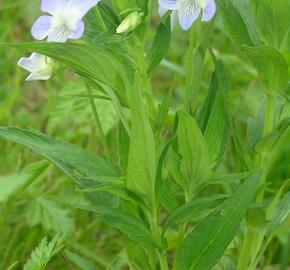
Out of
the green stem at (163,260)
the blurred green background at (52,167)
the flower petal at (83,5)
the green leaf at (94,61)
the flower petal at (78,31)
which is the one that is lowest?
the blurred green background at (52,167)

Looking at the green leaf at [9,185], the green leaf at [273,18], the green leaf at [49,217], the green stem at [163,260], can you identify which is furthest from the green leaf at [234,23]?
the green leaf at [49,217]

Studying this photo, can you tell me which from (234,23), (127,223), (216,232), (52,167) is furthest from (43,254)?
(52,167)

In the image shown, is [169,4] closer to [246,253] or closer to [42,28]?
[42,28]

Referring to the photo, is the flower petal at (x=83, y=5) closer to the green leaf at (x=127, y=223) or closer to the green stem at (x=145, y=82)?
the green stem at (x=145, y=82)

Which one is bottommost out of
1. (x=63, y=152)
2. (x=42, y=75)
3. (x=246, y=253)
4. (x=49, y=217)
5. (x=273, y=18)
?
(x=49, y=217)

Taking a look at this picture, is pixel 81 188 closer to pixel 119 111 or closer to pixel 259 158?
pixel 119 111

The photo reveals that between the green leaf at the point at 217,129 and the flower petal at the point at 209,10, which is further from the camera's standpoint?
the green leaf at the point at 217,129

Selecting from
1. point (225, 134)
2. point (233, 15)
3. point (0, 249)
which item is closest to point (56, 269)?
point (0, 249)
